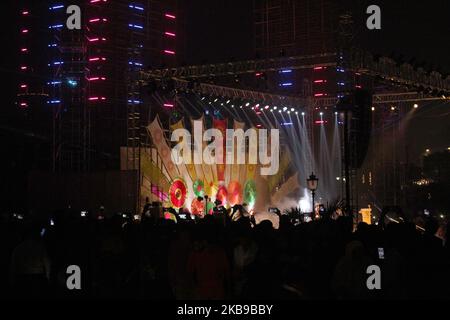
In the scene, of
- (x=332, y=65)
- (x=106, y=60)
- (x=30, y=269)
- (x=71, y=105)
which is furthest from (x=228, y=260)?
(x=106, y=60)

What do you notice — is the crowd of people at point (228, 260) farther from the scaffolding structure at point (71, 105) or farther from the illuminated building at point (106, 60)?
the illuminated building at point (106, 60)

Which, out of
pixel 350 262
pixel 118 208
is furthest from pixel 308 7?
pixel 350 262

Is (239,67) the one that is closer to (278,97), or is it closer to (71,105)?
(278,97)

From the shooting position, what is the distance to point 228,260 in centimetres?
848

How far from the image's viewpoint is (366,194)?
3819 centimetres

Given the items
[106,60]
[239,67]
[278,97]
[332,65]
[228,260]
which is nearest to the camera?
[228,260]

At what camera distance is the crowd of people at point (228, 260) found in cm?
806

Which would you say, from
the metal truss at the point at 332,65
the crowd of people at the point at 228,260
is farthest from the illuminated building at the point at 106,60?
the crowd of people at the point at 228,260

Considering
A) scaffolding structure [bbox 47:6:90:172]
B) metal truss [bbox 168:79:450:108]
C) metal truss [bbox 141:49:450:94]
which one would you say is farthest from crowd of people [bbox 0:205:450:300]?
scaffolding structure [bbox 47:6:90:172]

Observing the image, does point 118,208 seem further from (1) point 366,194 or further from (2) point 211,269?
(2) point 211,269

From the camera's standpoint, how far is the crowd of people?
806 centimetres

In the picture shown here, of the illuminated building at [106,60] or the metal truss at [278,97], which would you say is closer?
the metal truss at [278,97]

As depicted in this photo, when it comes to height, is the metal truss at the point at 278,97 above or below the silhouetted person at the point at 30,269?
above
